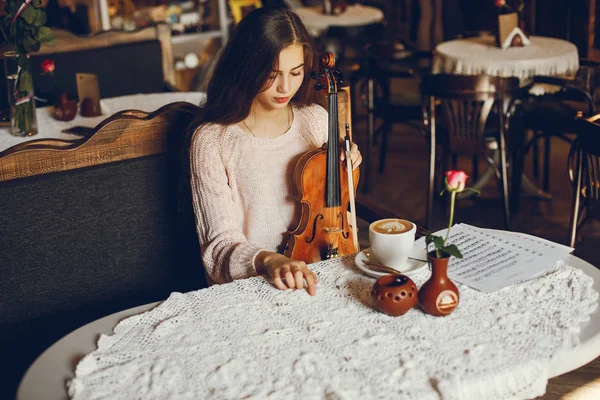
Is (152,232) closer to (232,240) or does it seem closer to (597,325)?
(232,240)

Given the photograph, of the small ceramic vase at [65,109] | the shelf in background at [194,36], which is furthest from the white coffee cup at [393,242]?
the shelf in background at [194,36]

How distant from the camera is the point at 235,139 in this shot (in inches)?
71.3

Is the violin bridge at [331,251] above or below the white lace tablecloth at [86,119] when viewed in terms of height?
below

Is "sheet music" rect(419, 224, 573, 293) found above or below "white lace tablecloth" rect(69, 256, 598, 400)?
above

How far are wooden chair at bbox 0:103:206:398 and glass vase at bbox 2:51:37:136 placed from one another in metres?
0.83

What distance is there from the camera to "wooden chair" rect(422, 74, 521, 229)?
133 inches

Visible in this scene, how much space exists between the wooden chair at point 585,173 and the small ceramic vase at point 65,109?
1.79m

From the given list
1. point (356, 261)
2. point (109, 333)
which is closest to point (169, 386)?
point (109, 333)

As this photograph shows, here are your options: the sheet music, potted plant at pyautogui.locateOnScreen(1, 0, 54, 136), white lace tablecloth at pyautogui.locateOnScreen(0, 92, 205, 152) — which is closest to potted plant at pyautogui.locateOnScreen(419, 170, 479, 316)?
the sheet music

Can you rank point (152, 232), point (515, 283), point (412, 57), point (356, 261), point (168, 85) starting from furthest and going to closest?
point (412, 57), point (168, 85), point (152, 232), point (356, 261), point (515, 283)

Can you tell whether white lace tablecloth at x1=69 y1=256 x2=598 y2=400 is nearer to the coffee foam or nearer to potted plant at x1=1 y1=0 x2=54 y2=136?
the coffee foam

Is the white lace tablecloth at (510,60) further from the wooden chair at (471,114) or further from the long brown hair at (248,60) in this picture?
the long brown hair at (248,60)

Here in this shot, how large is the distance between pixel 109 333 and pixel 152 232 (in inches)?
30.5

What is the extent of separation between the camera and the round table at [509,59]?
3.83 metres
